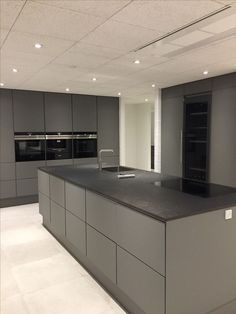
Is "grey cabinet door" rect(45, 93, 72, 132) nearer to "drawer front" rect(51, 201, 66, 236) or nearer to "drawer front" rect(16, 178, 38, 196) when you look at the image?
"drawer front" rect(16, 178, 38, 196)

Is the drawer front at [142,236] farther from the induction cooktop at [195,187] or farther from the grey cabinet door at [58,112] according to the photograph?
the grey cabinet door at [58,112]

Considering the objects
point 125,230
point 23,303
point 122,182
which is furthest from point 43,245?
point 125,230

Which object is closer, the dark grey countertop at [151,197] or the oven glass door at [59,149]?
the dark grey countertop at [151,197]

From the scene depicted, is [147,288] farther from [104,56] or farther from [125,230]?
[104,56]

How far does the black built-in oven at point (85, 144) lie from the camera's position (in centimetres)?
633

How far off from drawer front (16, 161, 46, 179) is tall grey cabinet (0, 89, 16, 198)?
0.12m

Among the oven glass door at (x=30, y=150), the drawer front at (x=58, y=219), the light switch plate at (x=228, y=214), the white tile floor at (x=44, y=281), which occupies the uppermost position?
the oven glass door at (x=30, y=150)

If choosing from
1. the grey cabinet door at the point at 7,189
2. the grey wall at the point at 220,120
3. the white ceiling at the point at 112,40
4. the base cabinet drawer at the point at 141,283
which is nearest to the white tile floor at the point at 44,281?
the base cabinet drawer at the point at 141,283

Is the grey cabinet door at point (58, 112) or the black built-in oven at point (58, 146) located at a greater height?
the grey cabinet door at point (58, 112)

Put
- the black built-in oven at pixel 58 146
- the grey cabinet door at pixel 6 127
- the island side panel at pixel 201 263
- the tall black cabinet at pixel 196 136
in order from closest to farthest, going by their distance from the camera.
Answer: the island side panel at pixel 201 263
the tall black cabinet at pixel 196 136
the grey cabinet door at pixel 6 127
the black built-in oven at pixel 58 146

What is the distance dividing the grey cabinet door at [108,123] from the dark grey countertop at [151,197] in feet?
11.3

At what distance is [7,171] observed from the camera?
5594 millimetres

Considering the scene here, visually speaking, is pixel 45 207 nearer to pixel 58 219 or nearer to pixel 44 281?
pixel 58 219

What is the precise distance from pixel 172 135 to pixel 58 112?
2524 millimetres
